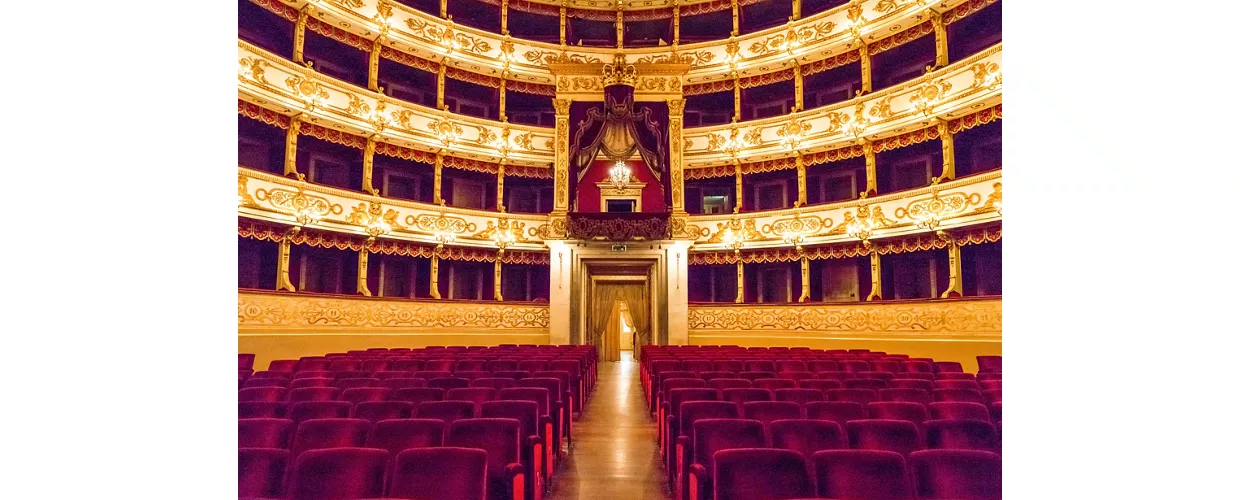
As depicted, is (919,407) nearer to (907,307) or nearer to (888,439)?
(888,439)

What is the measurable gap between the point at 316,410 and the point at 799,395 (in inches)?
130

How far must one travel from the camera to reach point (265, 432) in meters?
3.36

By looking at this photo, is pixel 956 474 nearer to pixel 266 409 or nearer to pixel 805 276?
pixel 266 409

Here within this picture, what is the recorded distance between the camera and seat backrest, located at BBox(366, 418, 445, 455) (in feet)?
10.5

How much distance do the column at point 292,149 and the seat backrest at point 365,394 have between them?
326 inches

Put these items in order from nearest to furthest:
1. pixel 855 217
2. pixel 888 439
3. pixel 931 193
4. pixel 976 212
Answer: pixel 888 439, pixel 976 212, pixel 931 193, pixel 855 217

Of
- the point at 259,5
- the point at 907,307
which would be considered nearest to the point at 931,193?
the point at 907,307

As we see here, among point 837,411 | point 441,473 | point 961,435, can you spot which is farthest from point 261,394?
point 961,435

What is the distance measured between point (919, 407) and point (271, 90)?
11516 mm

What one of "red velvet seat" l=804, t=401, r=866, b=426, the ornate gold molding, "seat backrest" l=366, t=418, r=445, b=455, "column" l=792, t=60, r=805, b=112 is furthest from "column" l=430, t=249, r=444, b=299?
"red velvet seat" l=804, t=401, r=866, b=426

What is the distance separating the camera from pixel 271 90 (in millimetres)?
11180

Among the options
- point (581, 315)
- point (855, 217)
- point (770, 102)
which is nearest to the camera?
point (855, 217)

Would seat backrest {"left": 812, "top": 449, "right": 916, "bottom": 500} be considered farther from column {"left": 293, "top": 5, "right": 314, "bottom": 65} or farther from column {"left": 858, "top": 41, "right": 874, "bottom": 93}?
column {"left": 293, "top": 5, "right": 314, "bottom": 65}
